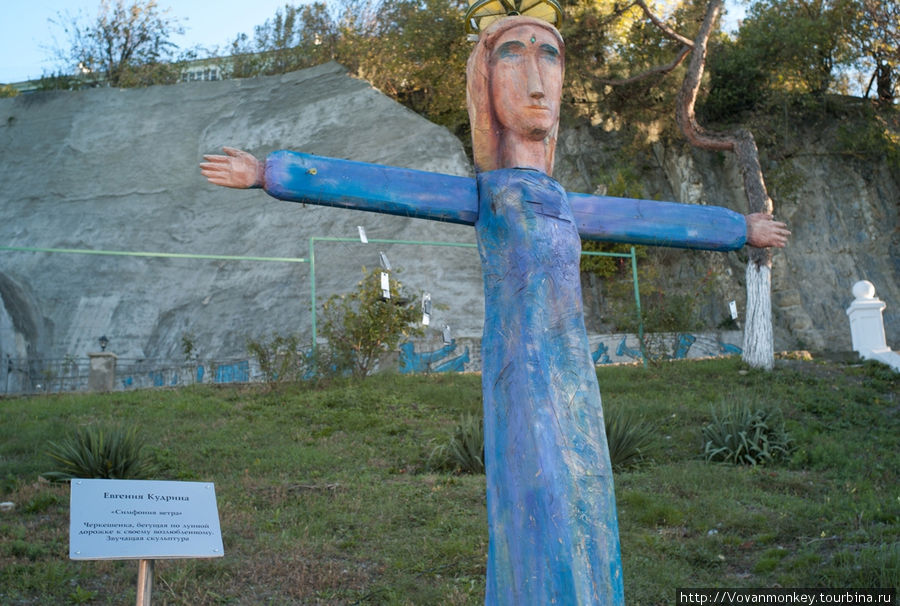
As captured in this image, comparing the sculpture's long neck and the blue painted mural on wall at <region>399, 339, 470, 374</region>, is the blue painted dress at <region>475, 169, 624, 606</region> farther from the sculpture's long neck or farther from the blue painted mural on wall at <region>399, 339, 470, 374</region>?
the blue painted mural on wall at <region>399, 339, 470, 374</region>

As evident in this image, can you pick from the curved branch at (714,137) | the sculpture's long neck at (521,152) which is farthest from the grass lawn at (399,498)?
the curved branch at (714,137)

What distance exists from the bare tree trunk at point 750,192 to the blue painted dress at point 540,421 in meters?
11.1

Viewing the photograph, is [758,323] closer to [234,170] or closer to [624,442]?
[624,442]

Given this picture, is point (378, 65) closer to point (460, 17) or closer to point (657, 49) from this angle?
point (460, 17)

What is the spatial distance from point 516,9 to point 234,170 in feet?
5.35

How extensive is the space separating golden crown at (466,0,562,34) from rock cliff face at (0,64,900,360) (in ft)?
50.3

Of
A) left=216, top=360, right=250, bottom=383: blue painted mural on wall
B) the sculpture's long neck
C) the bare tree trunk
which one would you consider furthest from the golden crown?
left=216, top=360, right=250, bottom=383: blue painted mural on wall

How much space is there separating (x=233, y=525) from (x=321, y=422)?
427cm

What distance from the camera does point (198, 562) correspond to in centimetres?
596

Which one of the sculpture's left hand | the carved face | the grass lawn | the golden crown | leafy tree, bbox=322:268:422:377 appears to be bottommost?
the grass lawn

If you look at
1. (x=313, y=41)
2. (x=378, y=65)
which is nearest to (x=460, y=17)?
(x=378, y=65)

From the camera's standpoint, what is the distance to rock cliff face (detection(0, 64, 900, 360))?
21.9 metres

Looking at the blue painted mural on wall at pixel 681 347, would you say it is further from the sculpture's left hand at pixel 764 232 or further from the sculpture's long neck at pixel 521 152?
the sculpture's long neck at pixel 521 152

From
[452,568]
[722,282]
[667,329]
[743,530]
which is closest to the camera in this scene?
[452,568]
